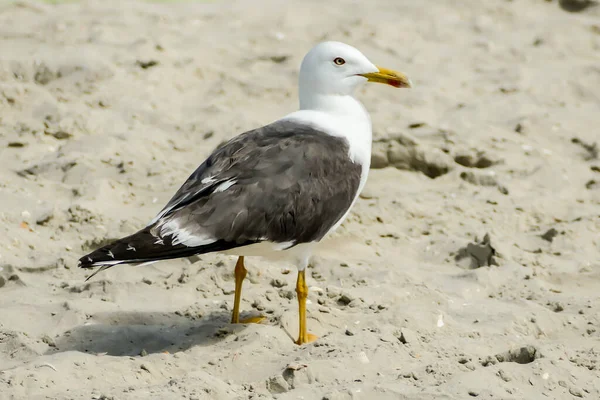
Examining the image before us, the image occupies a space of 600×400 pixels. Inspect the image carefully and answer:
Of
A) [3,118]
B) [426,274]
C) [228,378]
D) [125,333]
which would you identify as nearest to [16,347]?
[125,333]

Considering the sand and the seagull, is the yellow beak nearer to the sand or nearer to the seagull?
the seagull

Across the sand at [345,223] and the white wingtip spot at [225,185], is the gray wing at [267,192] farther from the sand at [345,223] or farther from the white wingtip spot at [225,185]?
the sand at [345,223]

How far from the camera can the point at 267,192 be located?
4.11 metres

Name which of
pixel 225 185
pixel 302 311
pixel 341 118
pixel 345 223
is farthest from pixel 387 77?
pixel 302 311

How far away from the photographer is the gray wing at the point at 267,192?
3977 mm

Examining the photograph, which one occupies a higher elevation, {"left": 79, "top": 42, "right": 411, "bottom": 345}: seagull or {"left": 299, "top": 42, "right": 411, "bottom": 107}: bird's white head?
{"left": 299, "top": 42, "right": 411, "bottom": 107}: bird's white head

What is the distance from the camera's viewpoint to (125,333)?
4.20m

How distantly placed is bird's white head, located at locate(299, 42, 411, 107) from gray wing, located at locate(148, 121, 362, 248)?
35 centimetres

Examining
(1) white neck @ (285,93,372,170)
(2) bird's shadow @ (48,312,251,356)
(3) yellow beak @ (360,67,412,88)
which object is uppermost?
(3) yellow beak @ (360,67,412,88)

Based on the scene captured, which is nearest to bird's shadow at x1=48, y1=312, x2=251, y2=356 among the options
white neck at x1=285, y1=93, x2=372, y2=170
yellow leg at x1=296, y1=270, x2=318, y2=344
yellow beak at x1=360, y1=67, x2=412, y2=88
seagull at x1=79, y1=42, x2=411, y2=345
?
seagull at x1=79, y1=42, x2=411, y2=345

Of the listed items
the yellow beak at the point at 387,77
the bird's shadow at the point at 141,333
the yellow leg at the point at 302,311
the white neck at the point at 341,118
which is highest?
the yellow beak at the point at 387,77

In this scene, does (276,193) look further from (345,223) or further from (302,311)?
(345,223)

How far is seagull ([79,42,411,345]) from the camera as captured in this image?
12.8 ft

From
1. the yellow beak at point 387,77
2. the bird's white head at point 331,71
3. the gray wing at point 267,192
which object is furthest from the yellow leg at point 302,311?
the yellow beak at point 387,77
